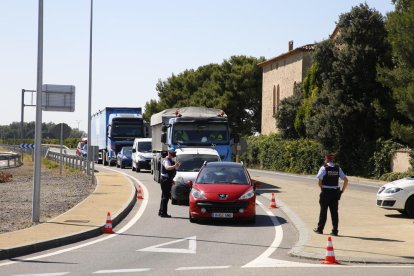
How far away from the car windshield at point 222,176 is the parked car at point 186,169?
3050 mm

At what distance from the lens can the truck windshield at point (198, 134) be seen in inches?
1225

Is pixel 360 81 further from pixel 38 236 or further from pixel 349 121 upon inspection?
pixel 38 236

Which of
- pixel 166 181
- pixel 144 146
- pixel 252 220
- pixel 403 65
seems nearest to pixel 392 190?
pixel 252 220

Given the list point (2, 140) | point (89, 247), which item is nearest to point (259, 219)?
point (89, 247)

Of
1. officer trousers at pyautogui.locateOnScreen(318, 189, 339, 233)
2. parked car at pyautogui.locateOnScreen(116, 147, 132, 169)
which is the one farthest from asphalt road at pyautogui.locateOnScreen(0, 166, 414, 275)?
parked car at pyautogui.locateOnScreen(116, 147, 132, 169)

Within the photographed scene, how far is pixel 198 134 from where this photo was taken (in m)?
31.2

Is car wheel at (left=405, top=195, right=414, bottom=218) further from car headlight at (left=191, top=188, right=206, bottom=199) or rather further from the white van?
the white van

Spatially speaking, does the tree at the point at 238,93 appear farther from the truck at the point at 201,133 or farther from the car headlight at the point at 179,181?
the car headlight at the point at 179,181

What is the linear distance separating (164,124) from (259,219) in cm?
1448

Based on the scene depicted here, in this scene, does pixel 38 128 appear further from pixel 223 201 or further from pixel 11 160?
pixel 11 160

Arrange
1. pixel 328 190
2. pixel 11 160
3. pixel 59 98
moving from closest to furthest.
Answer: pixel 328 190 < pixel 59 98 < pixel 11 160

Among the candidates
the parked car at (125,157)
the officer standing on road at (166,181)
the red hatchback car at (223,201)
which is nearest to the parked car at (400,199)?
the red hatchback car at (223,201)

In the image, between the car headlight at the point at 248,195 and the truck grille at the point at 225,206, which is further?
the car headlight at the point at 248,195

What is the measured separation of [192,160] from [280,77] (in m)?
56.5
